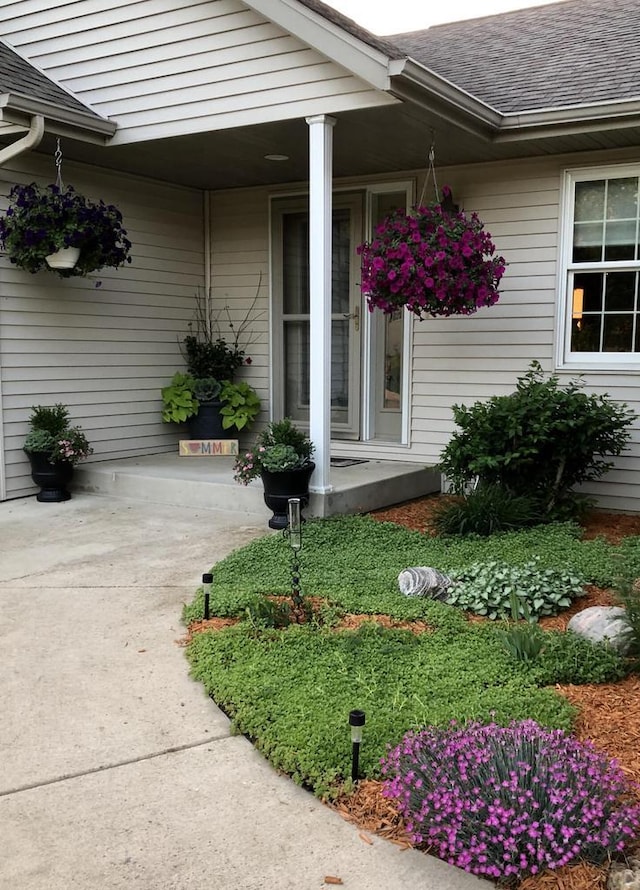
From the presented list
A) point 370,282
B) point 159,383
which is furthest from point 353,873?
point 159,383

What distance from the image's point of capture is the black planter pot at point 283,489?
5.55 metres

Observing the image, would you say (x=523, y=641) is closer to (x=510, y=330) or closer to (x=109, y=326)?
(x=510, y=330)

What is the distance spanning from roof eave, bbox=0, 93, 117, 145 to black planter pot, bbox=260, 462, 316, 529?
9.47ft

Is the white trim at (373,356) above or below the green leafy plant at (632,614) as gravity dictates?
above

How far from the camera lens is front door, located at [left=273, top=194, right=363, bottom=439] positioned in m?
7.66

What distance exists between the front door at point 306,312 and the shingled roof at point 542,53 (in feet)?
5.11

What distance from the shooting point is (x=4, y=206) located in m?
6.44

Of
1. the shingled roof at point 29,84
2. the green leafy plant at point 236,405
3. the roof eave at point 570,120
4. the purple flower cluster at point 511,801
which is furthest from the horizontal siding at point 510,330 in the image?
the purple flower cluster at point 511,801

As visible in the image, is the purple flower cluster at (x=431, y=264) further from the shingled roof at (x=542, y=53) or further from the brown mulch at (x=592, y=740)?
the brown mulch at (x=592, y=740)

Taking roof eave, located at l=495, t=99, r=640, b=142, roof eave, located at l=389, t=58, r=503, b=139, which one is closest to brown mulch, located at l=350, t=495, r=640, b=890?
roof eave, located at l=389, t=58, r=503, b=139

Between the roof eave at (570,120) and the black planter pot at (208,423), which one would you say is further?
the black planter pot at (208,423)

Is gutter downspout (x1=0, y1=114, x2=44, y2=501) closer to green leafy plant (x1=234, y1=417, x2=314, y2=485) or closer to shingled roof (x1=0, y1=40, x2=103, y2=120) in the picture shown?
shingled roof (x1=0, y1=40, x2=103, y2=120)

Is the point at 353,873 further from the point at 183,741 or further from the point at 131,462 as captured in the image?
the point at 131,462

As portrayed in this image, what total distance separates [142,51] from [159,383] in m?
2.98
